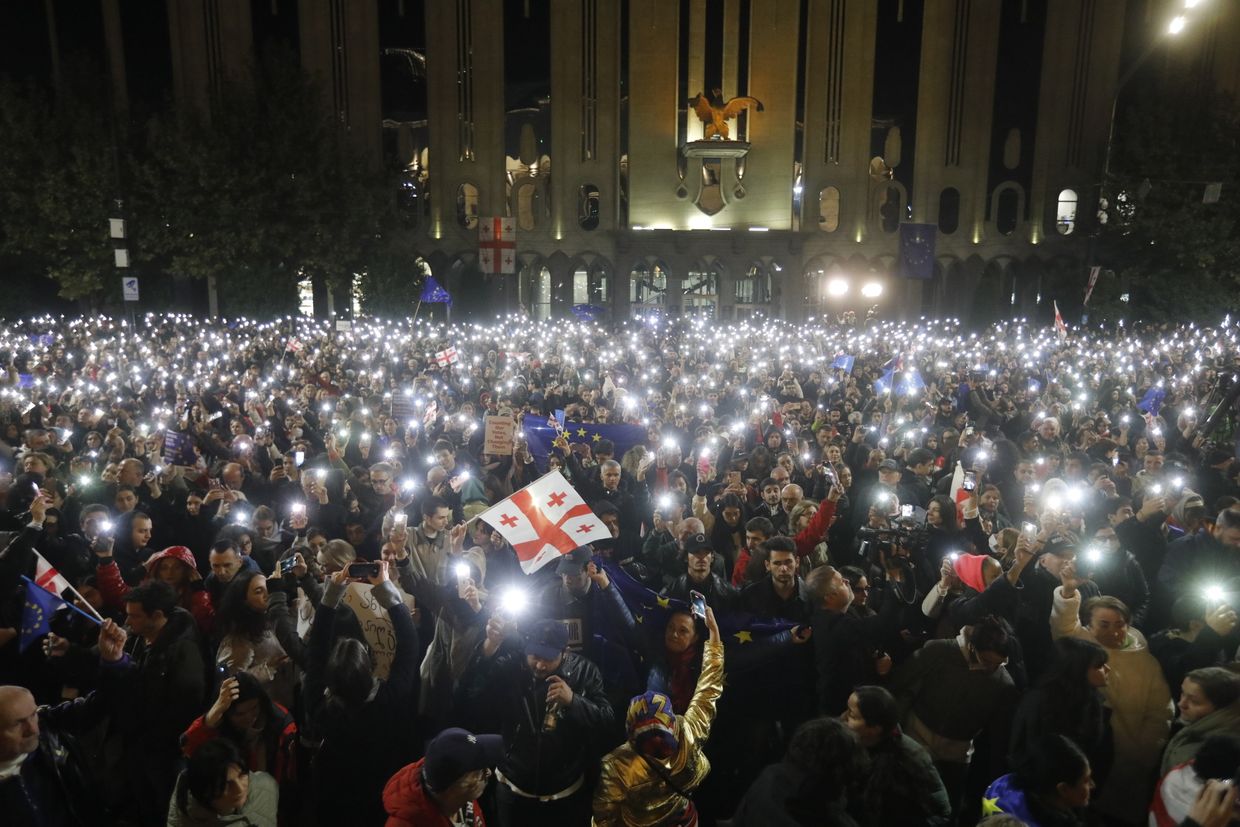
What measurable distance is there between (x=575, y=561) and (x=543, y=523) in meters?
0.61

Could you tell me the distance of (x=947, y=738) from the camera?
171 inches

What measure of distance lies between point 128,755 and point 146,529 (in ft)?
8.58

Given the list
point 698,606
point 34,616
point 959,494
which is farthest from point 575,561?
point 959,494

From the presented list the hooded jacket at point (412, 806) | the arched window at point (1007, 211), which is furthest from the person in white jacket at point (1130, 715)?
the arched window at point (1007, 211)

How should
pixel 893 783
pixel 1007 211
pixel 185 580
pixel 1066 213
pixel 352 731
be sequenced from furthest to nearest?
pixel 1007 211 < pixel 1066 213 < pixel 185 580 < pixel 352 731 < pixel 893 783

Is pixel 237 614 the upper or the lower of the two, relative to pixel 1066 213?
lower

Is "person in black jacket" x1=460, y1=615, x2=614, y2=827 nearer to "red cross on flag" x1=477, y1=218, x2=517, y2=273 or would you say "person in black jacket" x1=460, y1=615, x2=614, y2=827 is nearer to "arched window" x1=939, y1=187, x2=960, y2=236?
"red cross on flag" x1=477, y1=218, x2=517, y2=273

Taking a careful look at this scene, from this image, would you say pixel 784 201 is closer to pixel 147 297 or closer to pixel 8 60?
pixel 147 297

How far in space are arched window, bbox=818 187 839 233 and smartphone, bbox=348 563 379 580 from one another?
1488 inches

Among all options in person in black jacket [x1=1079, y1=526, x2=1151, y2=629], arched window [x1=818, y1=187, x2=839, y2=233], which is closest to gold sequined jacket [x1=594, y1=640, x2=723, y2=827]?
person in black jacket [x1=1079, y1=526, x2=1151, y2=629]

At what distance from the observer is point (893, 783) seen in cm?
345

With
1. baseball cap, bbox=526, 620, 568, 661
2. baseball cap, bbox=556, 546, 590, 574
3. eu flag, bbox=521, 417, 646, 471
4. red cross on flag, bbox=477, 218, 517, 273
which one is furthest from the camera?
red cross on flag, bbox=477, 218, 517, 273

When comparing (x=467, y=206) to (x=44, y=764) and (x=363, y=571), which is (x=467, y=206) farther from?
(x=44, y=764)

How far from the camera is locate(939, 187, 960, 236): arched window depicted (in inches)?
1543
